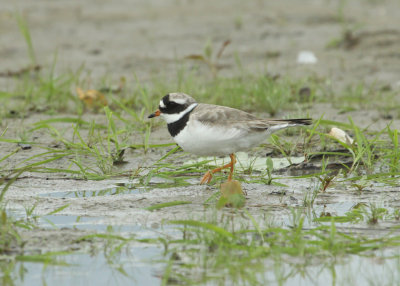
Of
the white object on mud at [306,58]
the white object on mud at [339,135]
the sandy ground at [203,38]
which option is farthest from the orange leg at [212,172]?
the white object on mud at [306,58]

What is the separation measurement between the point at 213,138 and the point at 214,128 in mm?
83

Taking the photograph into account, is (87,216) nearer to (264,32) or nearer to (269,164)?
(269,164)

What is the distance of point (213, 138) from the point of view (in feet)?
17.4

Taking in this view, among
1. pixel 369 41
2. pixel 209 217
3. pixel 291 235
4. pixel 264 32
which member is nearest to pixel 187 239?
pixel 209 217

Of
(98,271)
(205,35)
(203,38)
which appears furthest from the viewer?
(205,35)

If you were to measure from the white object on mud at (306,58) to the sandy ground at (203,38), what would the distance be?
0.08 metres

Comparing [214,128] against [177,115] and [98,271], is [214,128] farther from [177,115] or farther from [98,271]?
[98,271]

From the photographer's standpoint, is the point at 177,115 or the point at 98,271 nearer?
the point at 98,271

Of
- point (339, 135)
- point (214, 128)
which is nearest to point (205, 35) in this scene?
point (339, 135)

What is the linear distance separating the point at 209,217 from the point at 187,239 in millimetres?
332

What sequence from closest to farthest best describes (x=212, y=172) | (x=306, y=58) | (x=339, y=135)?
(x=212, y=172) → (x=339, y=135) → (x=306, y=58)

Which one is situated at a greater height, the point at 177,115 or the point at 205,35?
the point at 205,35

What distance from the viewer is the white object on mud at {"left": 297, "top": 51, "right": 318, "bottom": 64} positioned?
10.5 metres

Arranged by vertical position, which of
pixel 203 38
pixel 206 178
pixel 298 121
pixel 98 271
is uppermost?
pixel 203 38
